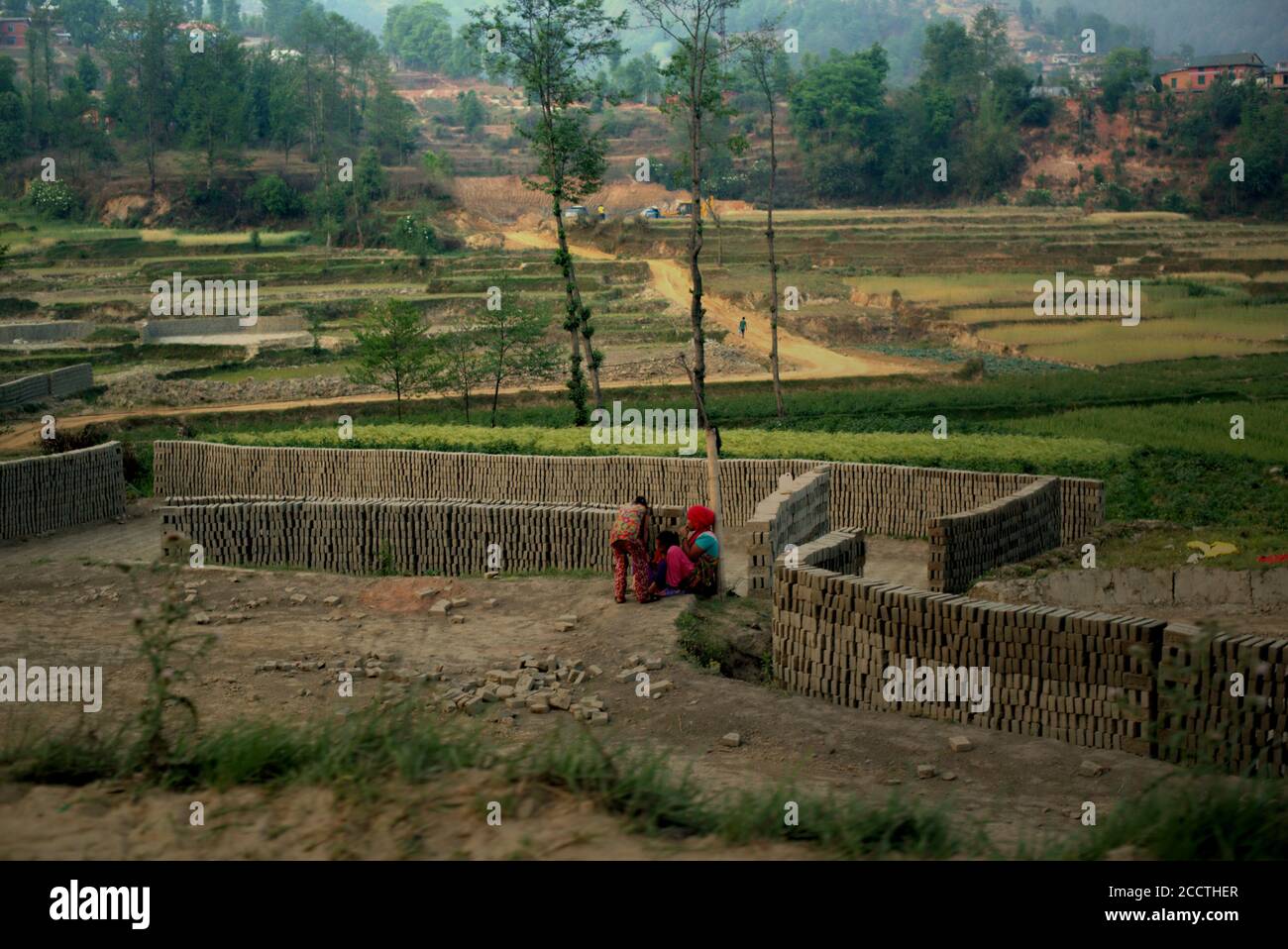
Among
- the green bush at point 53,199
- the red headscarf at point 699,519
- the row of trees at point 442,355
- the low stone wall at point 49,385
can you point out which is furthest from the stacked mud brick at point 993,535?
the green bush at point 53,199

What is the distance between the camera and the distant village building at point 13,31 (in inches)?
5094

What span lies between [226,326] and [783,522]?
38525 millimetres

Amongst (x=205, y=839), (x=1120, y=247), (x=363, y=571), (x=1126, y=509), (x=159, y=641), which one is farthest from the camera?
(x=1120, y=247)

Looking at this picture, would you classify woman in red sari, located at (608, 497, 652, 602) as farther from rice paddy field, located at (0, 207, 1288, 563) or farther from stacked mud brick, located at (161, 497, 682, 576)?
rice paddy field, located at (0, 207, 1288, 563)

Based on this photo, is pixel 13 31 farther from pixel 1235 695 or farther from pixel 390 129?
pixel 1235 695

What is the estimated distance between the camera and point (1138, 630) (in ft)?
30.0

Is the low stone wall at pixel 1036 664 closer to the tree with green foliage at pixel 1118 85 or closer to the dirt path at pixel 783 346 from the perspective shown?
the dirt path at pixel 783 346

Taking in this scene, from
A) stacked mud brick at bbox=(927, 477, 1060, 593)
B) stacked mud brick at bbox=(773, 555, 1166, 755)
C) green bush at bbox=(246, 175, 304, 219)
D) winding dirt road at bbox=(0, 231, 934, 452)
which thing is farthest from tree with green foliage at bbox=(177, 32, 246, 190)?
stacked mud brick at bbox=(773, 555, 1166, 755)

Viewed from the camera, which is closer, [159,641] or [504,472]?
[159,641]

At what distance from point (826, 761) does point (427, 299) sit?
43723 mm

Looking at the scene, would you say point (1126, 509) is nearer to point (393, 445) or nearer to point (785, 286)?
point (393, 445)

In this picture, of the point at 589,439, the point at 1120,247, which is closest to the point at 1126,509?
the point at 589,439

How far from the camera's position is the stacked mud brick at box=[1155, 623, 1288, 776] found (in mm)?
8617

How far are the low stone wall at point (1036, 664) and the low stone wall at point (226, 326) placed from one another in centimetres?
4012
